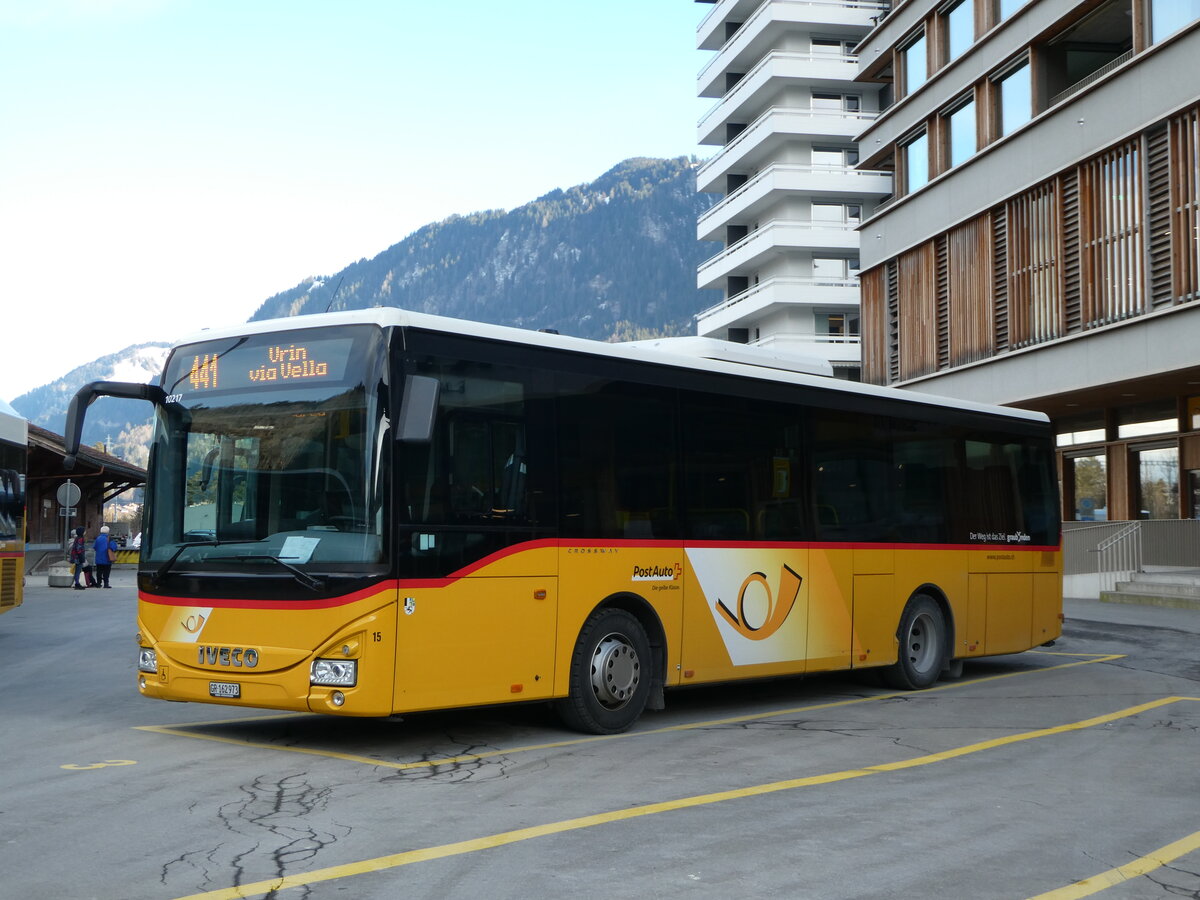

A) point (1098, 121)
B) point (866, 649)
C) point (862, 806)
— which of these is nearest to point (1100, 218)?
point (1098, 121)

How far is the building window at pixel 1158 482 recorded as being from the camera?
3228 centimetres

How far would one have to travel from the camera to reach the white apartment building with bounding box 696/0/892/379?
203 ft

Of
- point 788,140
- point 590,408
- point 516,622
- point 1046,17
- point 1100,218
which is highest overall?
point 788,140

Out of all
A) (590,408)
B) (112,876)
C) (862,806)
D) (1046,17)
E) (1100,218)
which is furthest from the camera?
(1046,17)

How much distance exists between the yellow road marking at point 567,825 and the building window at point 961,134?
27627 mm

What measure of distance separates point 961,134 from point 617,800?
32.0 meters

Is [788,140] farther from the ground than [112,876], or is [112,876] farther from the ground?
[788,140]

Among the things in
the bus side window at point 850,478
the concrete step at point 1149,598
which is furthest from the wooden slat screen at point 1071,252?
the bus side window at point 850,478

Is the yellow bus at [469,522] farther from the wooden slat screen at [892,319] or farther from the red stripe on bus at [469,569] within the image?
the wooden slat screen at [892,319]

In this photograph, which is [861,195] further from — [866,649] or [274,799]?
[274,799]

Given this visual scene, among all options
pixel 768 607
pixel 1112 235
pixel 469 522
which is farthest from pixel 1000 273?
pixel 469 522

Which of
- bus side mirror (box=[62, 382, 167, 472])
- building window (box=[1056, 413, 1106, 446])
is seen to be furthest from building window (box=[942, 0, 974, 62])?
bus side mirror (box=[62, 382, 167, 472])

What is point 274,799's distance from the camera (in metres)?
7.51

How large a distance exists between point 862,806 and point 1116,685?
7667mm
